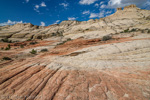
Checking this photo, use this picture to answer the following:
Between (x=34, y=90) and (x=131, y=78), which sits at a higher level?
(x=34, y=90)

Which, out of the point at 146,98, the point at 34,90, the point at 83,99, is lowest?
the point at 146,98

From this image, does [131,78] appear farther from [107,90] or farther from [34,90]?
[34,90]

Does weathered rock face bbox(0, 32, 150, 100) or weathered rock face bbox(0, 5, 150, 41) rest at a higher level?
weathered rock face bbox(0, 5, 150, 41)

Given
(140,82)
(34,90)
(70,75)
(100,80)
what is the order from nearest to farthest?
1. (34,90)
2. (140,82)
3. (100,80)
4. (70,75)

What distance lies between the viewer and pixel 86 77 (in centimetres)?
493

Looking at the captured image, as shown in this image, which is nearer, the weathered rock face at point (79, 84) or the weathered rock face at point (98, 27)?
the weathered rock face at point (79, 84)

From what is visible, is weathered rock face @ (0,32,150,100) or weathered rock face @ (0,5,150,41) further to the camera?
weathered rock face @ (0,5,150,41)

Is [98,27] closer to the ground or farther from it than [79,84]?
farther from it

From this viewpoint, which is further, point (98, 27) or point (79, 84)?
point (98, 27)

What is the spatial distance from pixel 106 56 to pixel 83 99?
545 centimetres

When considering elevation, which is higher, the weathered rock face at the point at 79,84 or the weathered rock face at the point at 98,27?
the weathered rock face at the point at 98,27

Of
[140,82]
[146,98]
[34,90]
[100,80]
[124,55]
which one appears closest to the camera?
[146,98]

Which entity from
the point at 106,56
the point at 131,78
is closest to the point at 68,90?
the point at 131,78

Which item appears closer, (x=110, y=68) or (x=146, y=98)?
(x=146, y=98)
